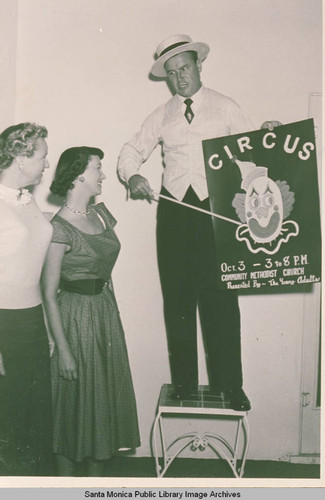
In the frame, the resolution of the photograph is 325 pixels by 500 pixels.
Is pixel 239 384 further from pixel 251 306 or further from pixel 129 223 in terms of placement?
pixel 129 223

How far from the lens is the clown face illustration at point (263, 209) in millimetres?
2418

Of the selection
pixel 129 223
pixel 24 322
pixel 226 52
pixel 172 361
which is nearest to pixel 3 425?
pixel 24 322

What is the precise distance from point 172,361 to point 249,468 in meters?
0.62

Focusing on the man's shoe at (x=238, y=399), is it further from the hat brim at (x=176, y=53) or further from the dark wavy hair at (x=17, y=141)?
the hat brim at (x=176, y=53)

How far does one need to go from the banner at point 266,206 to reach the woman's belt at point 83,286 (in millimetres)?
561

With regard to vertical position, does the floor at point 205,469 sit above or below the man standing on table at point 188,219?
below

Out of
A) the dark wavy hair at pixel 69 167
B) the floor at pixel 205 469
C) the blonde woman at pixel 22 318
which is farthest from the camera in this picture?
the floor at pixel 205 469

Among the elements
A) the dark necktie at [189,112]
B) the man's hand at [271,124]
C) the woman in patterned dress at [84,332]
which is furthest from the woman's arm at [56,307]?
the man's hand at [271,124]

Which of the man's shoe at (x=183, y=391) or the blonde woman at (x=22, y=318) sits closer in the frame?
the blonde woman at (x=22, y=318)

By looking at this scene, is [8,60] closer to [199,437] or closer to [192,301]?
[192,301]

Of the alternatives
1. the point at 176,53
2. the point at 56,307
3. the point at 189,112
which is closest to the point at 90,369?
the point at 56,307

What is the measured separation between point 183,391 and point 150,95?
4.58ft

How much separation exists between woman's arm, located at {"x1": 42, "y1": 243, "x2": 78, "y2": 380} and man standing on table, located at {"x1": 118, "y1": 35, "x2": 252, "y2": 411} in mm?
486

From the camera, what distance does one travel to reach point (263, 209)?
242cm
